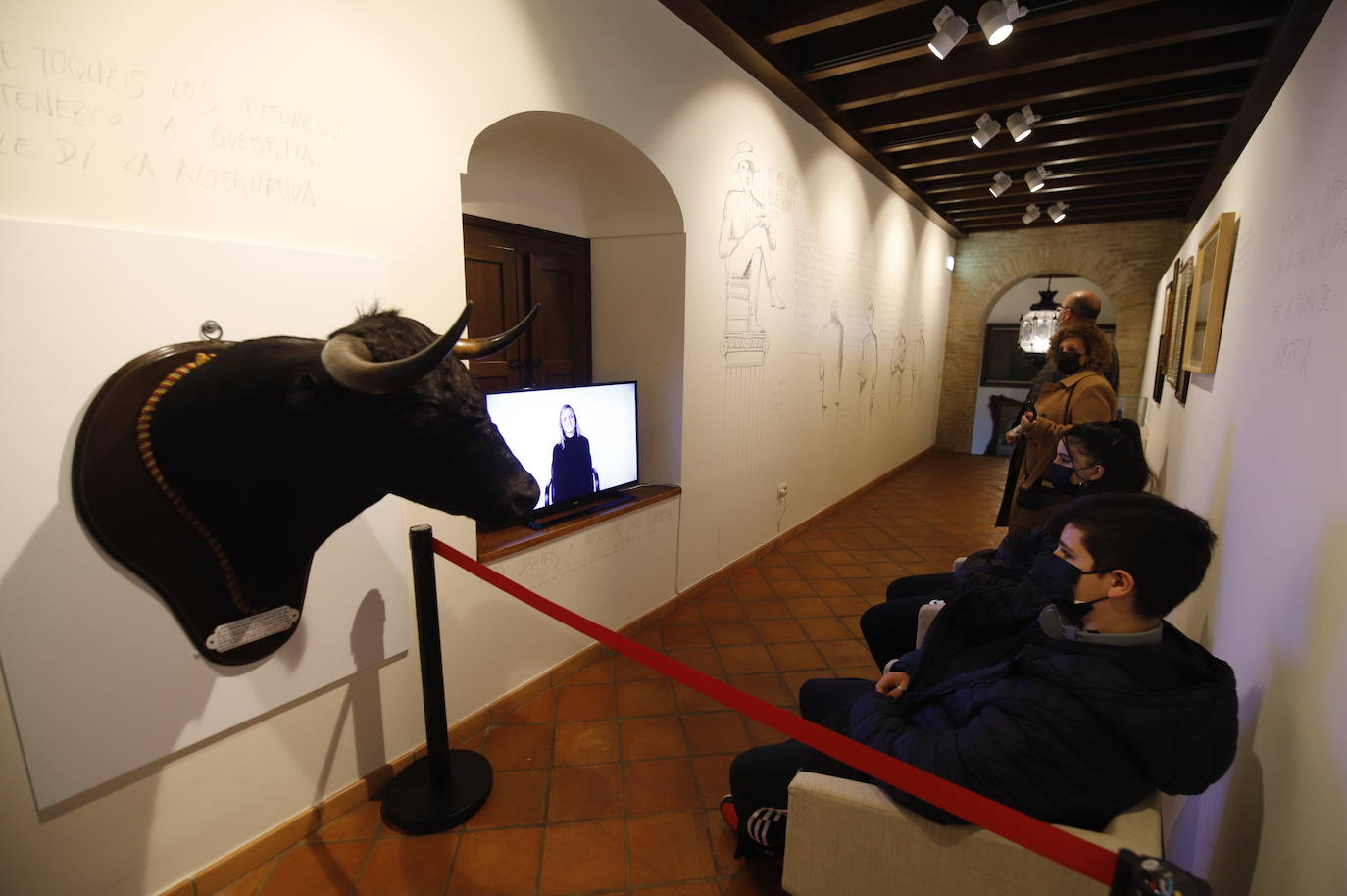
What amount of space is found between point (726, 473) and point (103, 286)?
3.07 metres

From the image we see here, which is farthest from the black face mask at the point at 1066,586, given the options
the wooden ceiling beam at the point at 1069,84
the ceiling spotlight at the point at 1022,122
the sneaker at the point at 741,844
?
the ceiling spotlight at the point at 1022,122

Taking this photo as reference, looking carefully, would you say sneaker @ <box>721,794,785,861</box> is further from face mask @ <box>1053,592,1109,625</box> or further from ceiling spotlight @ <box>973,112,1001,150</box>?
ceiling spotlight @ <box>973,112,1001,150</box>

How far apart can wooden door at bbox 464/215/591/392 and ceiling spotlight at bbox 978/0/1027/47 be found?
7.51 ft

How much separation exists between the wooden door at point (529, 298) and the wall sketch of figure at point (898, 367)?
4.30 m

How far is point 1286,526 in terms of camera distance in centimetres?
140

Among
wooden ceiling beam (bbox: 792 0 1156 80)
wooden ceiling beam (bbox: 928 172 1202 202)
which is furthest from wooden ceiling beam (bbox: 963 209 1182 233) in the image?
wooden ceiling beam (bbox: 792 0 1156 80)

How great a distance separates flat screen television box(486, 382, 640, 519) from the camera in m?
2.51

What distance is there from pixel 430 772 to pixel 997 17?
4.05 m

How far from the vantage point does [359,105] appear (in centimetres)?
174

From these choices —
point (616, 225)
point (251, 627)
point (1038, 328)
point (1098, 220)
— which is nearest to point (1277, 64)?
point (616, 225)

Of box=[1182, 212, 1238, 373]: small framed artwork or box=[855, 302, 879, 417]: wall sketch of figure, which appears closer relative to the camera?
box=[1182, 212, 1238, 373]: small framed artwork

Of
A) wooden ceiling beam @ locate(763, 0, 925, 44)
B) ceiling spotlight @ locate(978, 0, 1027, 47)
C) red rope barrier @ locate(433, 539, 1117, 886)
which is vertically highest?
wooden ceiling beam @ locate(763, 0, 925, 44)

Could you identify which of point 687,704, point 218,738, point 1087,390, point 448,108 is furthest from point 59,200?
point 1087,390

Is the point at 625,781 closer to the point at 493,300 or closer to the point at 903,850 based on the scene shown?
the point at 903,850
